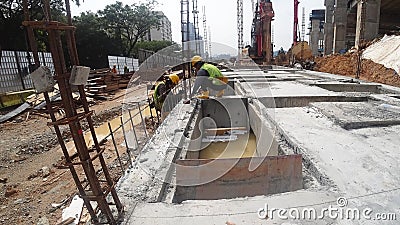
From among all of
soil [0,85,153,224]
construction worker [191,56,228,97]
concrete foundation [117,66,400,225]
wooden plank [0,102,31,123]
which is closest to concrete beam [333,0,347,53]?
construction worker [191,56,228,97]

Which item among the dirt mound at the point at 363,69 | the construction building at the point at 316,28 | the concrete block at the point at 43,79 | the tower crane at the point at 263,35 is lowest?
the dirt mound at the point at 363,69

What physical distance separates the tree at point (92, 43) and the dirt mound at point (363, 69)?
830 inches

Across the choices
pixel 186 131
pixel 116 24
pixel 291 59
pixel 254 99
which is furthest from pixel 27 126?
pixel 116 24

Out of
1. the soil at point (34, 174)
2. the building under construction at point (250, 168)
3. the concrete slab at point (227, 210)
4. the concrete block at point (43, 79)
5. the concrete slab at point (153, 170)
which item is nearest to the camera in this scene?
the concrete block at point (43, 79)

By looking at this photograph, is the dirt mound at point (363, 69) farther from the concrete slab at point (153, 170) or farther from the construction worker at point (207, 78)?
the concrete slab at point (153, 170)

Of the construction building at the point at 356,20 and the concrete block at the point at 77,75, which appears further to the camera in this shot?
the construction building at the point at 356,20

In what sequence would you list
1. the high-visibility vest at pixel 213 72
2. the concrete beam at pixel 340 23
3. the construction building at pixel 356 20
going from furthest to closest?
the concrete beam at pixel 340 23 < the construction building at pixel 356 20 < the high-visibility vest at pixel 213 72

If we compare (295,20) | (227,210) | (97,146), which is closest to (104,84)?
(97,146)

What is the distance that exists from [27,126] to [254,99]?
7.58 meters

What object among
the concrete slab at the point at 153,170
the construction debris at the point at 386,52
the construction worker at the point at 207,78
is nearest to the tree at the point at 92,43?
the construction worker at the point at 207,78

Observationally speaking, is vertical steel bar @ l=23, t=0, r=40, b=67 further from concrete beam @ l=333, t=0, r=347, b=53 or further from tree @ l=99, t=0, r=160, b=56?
tree @ l=99, t=0, r=160, b=56

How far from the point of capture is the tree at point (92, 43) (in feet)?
90.0

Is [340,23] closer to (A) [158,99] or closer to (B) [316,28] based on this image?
(A) [158,99]

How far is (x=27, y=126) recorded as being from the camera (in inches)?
350
